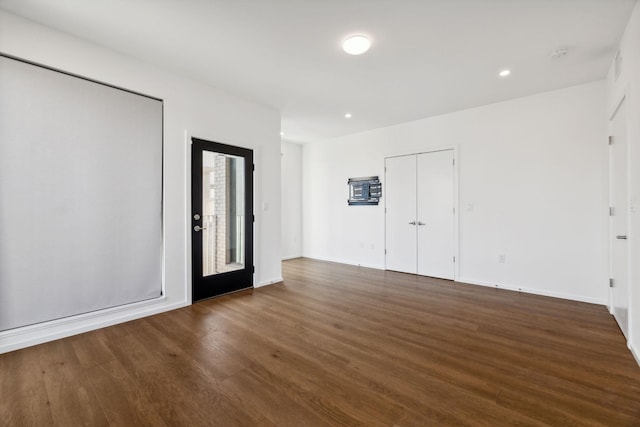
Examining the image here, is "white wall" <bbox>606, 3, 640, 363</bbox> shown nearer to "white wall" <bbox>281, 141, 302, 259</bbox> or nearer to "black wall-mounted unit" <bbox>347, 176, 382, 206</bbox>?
"black wall-mounted unit" <bbox>347, 176, 382, 206</bbox>

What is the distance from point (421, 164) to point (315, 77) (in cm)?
262

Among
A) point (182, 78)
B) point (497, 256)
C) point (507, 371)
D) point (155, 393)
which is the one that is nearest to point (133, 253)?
point (155, 393)

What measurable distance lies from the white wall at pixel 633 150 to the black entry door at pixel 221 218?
4.17m

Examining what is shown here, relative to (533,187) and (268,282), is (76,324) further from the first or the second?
(533,187)

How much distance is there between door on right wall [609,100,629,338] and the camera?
261cm

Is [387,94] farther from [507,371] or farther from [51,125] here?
[51,125]

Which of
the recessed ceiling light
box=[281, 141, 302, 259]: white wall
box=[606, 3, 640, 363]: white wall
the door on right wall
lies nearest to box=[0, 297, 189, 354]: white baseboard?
the recessed ceiling light

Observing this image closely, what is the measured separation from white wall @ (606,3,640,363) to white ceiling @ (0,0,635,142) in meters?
0.23

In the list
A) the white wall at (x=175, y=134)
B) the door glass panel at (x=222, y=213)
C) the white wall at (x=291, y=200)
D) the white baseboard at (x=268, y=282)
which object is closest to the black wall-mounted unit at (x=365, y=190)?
the white wall at (x=291, y=200)

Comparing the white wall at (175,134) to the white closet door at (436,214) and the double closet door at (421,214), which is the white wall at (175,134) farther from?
the white closet door at (436,214)

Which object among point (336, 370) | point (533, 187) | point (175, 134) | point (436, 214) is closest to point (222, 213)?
point (175, 134)

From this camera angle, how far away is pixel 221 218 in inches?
155

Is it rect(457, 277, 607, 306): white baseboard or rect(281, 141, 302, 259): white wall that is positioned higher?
rect(281, 141, 302, 259): white wall

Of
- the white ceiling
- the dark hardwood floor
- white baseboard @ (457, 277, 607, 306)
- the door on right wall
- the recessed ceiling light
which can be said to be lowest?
the dark hardwood floor
